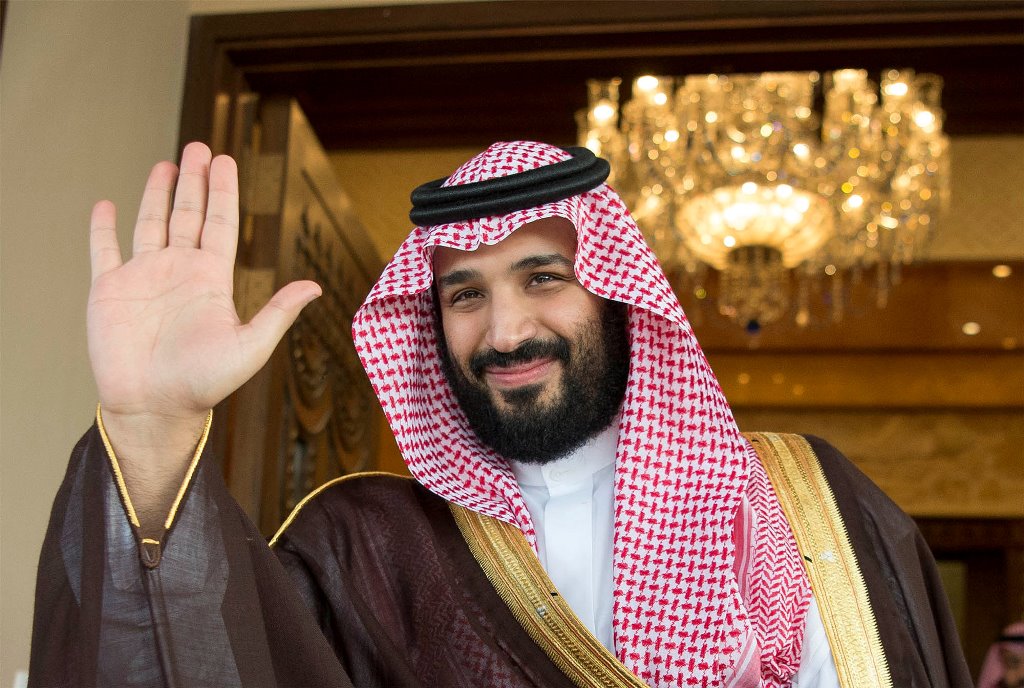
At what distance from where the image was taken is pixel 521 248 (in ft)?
6.09

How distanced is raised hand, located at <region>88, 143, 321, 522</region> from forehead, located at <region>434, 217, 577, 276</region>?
59 cm

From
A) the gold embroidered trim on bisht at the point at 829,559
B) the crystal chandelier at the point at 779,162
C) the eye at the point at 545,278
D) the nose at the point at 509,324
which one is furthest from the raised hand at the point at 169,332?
the crystal chandelier at the point at 779,162

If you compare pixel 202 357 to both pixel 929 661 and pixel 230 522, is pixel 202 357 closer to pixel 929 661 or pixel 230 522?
pixel 230 522

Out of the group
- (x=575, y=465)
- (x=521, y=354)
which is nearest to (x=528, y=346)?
(x=521, y=354)

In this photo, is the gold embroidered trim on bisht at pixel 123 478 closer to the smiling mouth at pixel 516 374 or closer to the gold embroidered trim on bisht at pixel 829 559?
the smiling mouth at pixel 516 374

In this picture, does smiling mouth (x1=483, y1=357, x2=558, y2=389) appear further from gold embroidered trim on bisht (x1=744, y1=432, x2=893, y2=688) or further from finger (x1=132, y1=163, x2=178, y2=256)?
finger (x1=132, y1=163, x2=178, y2=256)

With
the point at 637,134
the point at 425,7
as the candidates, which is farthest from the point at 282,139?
the point at 637,134

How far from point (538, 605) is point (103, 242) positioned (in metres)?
0.80

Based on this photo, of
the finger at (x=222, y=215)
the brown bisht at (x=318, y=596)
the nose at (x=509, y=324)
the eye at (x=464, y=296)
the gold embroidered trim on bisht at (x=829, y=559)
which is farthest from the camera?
the eye at (x=464, y=296)

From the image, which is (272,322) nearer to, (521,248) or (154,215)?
(154,215)

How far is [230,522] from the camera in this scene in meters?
1.27

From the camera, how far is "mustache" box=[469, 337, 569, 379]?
1.80 metres

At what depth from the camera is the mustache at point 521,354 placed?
5.92 ft

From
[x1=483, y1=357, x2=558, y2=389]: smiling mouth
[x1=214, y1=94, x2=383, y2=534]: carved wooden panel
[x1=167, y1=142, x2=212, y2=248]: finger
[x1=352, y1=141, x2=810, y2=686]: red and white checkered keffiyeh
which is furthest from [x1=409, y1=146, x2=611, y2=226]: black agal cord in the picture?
[x1=214, y1=94, x2=383, y2=534]: carved wooden panel
